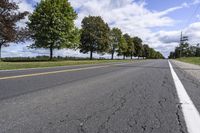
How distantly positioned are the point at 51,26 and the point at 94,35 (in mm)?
A: 19008

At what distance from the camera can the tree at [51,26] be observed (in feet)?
122

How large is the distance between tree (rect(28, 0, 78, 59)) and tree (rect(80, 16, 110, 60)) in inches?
595

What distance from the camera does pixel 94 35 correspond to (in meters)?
55.8

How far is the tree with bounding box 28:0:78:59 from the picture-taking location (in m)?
37.3

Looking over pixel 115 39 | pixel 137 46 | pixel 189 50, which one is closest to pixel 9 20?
pixel 115 39

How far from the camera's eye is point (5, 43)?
92.4 feet

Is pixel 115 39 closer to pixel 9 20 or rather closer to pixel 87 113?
pixel 9 20

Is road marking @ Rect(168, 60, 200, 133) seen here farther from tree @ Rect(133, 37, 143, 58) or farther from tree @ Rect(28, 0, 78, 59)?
tree @ Rect(133, 37, 143, 58)

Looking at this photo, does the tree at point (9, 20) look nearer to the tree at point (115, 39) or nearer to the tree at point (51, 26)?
the tree at point (51, 26)

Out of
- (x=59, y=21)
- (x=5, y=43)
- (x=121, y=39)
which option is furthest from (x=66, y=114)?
(x=121, y=39)

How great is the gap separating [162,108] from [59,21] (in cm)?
3441

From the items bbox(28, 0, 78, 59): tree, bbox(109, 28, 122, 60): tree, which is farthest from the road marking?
bbox(109, 28, 122, 60): tree

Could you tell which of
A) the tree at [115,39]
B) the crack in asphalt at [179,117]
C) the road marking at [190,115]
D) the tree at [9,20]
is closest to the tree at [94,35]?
the tree at [115,39]

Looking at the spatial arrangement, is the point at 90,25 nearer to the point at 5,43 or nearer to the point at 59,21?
the point at 59,21
